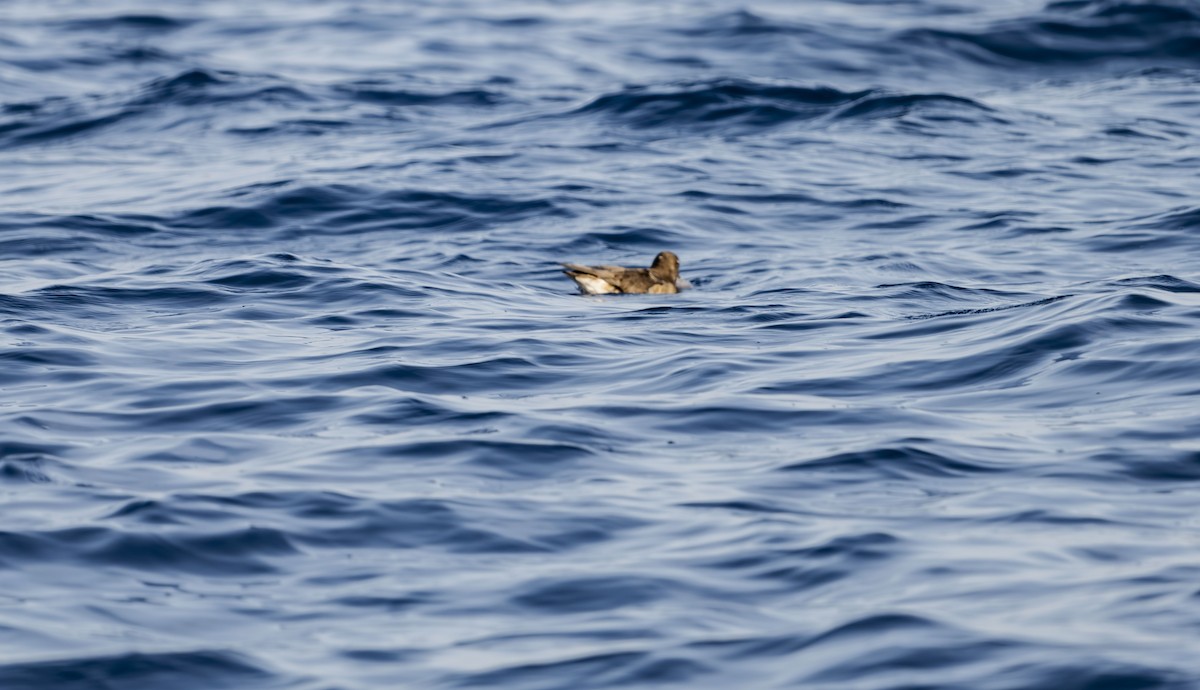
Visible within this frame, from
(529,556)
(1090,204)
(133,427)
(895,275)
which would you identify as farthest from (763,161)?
(529,556)

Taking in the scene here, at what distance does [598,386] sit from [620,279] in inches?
128

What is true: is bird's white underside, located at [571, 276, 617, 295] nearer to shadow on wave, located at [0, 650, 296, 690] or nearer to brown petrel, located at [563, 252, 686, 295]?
brown petrel, located at [563, 252, 686, 295]

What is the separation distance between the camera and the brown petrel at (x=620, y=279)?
13000 millimetres

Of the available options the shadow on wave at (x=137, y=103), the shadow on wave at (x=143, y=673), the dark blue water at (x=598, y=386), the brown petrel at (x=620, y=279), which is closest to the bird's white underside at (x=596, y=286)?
the brown petrel at (x=620, y=279)

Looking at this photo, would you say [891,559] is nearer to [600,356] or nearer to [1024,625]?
[1024,625]

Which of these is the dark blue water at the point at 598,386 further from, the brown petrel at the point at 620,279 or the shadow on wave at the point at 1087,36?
the shadow on wave at the point at 1087,36

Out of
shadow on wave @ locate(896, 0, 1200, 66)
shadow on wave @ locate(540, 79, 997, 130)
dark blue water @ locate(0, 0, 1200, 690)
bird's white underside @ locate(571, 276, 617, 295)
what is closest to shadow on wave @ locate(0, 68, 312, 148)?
dark blue water @ locate(0, 0, 1200, 690)

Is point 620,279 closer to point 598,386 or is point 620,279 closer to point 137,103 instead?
point 598,386

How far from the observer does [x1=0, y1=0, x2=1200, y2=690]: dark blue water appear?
6215 millimetres

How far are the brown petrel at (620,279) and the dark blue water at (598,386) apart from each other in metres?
0.13

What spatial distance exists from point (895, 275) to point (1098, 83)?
10910 millimetres

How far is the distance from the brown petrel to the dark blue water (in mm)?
129

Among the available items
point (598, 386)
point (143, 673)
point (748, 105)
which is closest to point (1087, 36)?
point (748, 105)

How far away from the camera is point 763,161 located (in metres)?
18.6
